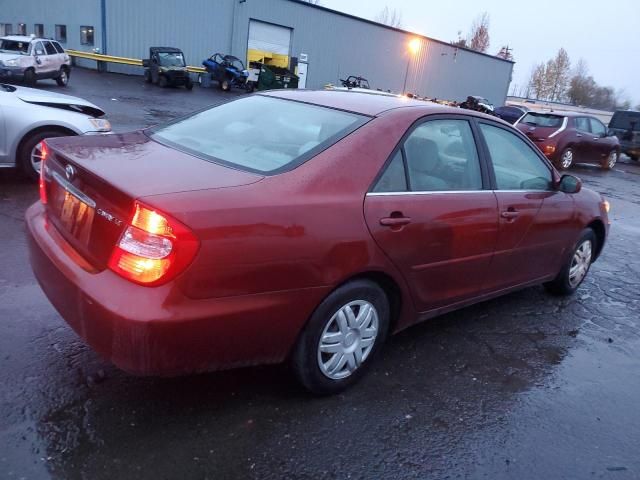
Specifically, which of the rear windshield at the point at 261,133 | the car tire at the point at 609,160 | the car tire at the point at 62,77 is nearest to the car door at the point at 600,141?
the car tire at the point at 609,160

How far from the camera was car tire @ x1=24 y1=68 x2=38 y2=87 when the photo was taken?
19788 mm

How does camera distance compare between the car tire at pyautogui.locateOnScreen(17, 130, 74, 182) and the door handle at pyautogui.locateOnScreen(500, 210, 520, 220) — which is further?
the car tire at pyautogui.locateOnScreen(17, 130, 74, 182)

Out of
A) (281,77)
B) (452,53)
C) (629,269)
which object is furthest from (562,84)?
(629,269)

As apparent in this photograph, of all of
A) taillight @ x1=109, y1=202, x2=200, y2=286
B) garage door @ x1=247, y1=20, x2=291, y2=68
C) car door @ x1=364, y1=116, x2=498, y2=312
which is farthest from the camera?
garage door @ x1=247, y1=20, x2=291, y2=68

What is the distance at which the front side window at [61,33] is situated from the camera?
34.1 metres

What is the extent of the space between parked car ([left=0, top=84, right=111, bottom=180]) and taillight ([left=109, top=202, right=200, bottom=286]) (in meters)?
4.85

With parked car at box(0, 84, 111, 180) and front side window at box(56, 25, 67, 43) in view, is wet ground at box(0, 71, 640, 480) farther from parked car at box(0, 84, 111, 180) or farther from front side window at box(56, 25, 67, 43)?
front side window at box(56, 25, 67, 43)

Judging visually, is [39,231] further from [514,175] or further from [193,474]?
[514,175]

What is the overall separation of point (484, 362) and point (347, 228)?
63.8 inches

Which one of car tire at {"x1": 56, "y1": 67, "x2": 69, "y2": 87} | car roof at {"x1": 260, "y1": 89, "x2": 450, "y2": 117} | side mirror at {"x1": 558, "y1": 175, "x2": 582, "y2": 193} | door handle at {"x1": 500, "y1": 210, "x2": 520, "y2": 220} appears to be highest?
car roof at {"x1": 260, "y1": 89, "x2": 450, "y2": 117}

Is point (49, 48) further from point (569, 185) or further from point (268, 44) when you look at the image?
point (569, 185)

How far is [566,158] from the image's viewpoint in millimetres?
15328

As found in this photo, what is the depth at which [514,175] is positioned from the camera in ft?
13.0

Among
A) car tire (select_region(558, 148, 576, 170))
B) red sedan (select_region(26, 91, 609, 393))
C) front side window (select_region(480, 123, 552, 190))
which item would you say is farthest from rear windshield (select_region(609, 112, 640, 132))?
red sedan (select_region(26, 91, 609, 393))
